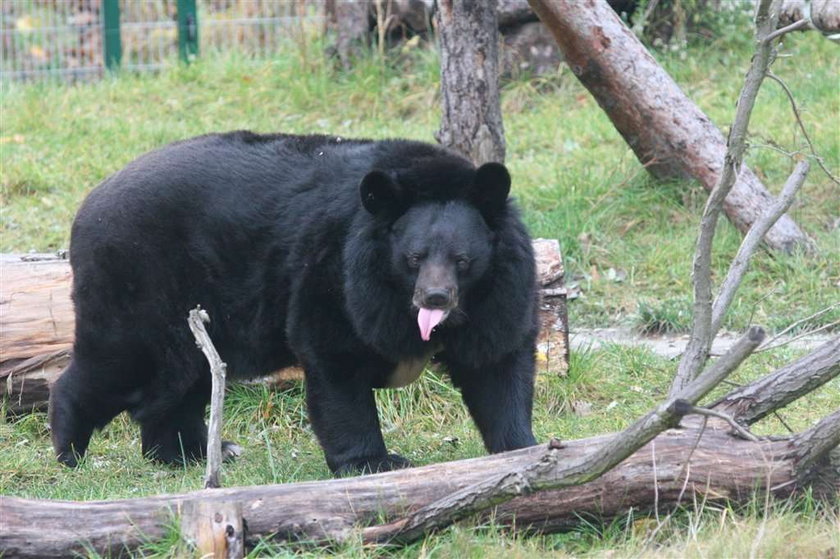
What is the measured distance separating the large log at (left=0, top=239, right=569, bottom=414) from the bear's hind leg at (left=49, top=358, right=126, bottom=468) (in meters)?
0.49

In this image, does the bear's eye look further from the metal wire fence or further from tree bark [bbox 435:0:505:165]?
the metal wire fence

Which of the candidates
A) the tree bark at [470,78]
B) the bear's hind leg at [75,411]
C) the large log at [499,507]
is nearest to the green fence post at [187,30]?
the tree bark at [470,78]

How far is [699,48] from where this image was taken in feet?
36.3

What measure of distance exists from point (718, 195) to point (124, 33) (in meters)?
9.86

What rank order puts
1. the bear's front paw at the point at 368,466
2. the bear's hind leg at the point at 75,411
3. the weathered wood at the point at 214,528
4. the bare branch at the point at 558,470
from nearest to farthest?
the bare branch at the point at 558,470, the weathered wood at the point at 214,528, the bear's front paw at the point at 368,466, the bear's hind leg at the point at 75,411

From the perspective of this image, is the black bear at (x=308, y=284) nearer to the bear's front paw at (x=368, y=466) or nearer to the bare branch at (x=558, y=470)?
the bear's front paw at (x=368, y=466)

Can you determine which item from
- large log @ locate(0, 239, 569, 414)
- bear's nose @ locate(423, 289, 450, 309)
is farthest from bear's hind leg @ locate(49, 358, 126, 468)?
bear's nose @ locate(423, 289, 450, 309)

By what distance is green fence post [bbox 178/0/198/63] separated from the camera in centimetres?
1248

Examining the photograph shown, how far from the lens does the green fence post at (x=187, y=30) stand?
41.0ft

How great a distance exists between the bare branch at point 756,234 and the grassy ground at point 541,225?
0.39 meters

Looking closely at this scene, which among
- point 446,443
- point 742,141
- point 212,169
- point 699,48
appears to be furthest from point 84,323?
point 699,48

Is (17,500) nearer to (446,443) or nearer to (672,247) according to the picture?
(446,443)

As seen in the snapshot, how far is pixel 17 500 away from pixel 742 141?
2425 millimetres

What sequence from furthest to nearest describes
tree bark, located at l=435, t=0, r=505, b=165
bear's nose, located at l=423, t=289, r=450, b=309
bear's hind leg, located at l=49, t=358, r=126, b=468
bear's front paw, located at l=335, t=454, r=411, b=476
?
tree bark, located at l=435, t=0, r=505, b=165
bear's hind leg, located at l=49, t=358, r=126, b=468
bear's front paw, located at l=335, t=454, r=411, b=476
bear's nose, located at l=423, t=289, r=450, b=309
